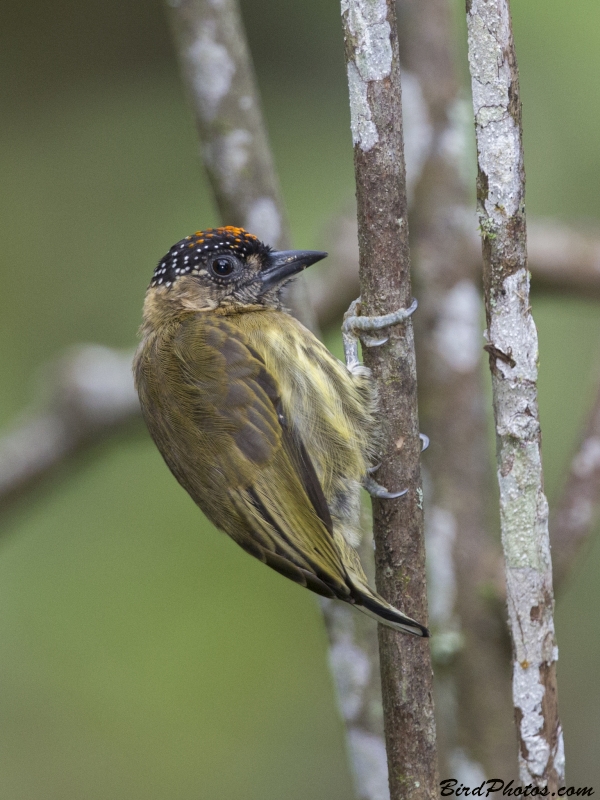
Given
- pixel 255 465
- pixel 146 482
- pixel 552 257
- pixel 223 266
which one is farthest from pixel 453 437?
pixel 146 482

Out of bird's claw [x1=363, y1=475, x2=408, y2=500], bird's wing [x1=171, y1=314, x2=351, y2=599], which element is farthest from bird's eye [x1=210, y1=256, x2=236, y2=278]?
bird's claw [x1=363, y1=475, x2=408, y2=500]

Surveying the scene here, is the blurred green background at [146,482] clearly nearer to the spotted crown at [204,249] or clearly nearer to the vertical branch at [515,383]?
the spotted crown at [204,249]

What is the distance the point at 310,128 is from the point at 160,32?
3.20 feet

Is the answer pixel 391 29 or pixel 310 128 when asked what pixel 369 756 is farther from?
pixel 310 128

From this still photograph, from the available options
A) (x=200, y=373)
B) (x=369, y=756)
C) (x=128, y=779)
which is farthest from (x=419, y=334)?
(x=128, y=779)

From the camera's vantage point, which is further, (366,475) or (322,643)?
(322,643)

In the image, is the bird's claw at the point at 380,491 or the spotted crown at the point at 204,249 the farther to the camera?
the spotted crown at the point at 204,249

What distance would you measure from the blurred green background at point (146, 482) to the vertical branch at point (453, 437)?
1335mm

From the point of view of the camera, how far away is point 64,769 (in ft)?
16.7

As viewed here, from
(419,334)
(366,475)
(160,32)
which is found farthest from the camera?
(160,32)

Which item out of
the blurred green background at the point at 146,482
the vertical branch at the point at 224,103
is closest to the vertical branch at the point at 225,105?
the vertical branch at the point at 224,103

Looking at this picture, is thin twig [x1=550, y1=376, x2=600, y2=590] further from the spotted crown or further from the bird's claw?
the spotted crown

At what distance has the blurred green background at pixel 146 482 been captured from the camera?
495 cm

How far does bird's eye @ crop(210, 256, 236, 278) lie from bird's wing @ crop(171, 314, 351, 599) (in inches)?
14.4
